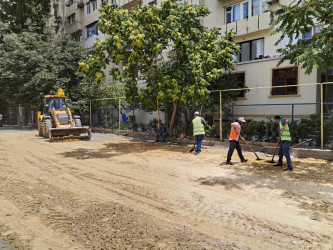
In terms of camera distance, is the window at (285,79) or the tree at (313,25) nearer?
the tree at (313,25)

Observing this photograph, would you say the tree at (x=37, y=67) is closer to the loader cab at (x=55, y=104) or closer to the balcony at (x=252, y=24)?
the loader cab at (x=55, y=104)

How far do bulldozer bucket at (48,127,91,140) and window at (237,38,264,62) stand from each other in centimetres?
1140

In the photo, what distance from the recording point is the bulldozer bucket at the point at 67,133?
15444mm

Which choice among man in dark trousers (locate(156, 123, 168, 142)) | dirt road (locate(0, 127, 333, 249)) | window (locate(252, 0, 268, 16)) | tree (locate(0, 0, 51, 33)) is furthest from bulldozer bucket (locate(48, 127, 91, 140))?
tree (locate(0, 0, 51, 33))

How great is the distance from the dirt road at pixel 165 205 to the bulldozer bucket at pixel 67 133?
618 centimetres

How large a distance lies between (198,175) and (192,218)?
312cm

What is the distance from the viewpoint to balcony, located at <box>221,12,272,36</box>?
16469 millimetres

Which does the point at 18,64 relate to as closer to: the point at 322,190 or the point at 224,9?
the point at 224,9

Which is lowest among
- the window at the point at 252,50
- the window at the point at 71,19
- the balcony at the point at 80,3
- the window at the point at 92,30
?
the window at the point at 252,50

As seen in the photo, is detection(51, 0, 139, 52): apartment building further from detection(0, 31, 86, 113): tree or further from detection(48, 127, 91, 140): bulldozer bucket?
detection(48, 127, 91, 140): bulldozer bucket

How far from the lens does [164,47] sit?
492 inches

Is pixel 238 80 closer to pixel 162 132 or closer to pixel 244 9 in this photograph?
pixel 244 9

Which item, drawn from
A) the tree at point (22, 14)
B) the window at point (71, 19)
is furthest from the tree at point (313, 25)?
the window at point (71, 19)

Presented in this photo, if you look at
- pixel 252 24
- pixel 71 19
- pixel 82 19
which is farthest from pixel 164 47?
pixel 71 19
